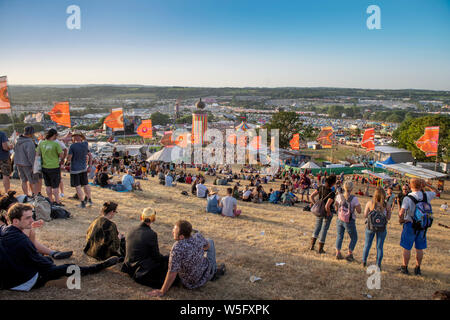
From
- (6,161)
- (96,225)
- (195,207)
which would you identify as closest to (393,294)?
(96,225)

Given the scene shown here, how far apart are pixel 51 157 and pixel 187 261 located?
4648 mm

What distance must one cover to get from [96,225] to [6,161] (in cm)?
461

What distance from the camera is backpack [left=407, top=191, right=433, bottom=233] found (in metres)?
4.60

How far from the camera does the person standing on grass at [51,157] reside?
21.3 feet

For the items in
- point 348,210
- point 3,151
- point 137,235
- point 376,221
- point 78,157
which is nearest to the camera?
point 137,235

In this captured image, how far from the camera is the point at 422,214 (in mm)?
4594

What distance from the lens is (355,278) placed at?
4617 millimetres

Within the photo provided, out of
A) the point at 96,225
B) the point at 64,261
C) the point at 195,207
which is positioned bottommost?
the point at 195,207

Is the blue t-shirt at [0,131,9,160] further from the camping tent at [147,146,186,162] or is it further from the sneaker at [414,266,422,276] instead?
the camping tent at [147,146,186,162]

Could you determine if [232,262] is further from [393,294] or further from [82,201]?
[82,201]

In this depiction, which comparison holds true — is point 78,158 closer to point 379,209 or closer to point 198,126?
point 379,209

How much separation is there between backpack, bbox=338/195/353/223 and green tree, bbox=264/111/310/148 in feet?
116

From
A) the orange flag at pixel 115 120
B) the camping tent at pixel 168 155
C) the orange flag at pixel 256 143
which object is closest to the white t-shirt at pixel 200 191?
the camping tent at pixel 168 155

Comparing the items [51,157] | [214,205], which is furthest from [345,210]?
[51,157]
